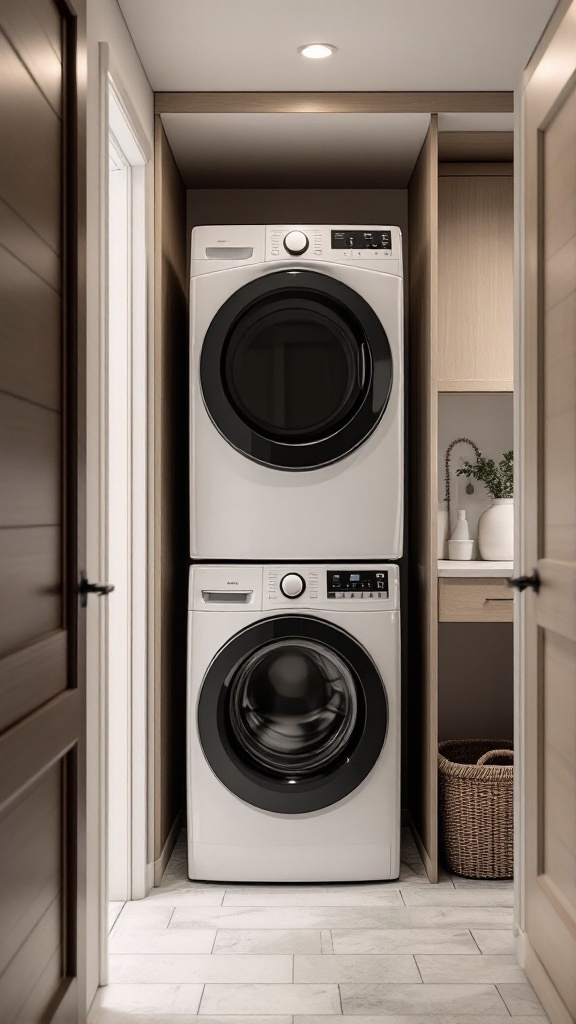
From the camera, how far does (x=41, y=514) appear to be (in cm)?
151

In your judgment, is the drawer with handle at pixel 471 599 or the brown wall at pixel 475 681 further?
the brown wall at pixel 475 681

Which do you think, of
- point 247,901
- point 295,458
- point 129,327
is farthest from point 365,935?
point 129,327

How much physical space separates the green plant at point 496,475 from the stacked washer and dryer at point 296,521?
1.93ft

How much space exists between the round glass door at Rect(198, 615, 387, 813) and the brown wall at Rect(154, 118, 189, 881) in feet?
0.65

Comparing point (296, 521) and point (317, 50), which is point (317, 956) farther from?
point (317, 50)

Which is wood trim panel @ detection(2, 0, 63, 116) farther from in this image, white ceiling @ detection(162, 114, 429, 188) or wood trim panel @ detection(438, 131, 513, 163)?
wood trim panel @ detection(438, 131, 513, 163)

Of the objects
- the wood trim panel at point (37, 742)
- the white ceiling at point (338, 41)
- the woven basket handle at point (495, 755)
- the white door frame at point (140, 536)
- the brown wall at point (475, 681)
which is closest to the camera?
the wood trim panel at point (37, 742)

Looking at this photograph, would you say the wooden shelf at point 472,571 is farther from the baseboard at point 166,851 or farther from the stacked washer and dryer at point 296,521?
the baseboard at point 166,851

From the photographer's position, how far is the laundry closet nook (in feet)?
9.15

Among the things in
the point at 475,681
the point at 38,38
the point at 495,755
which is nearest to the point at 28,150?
the point at 38,38

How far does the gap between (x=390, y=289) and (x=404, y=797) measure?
189 centimetres

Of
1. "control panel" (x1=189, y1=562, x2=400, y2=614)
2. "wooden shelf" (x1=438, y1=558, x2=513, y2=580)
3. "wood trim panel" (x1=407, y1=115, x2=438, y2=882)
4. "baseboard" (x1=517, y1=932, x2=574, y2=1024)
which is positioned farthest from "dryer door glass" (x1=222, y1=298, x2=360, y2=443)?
"baseboard" (x1=517, y1=932, x2=574, y2=1024)

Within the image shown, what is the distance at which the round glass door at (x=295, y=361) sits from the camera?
2789 mm

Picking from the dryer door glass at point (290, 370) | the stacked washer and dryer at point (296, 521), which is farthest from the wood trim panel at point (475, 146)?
the dryer door glass at point (290, 370)
